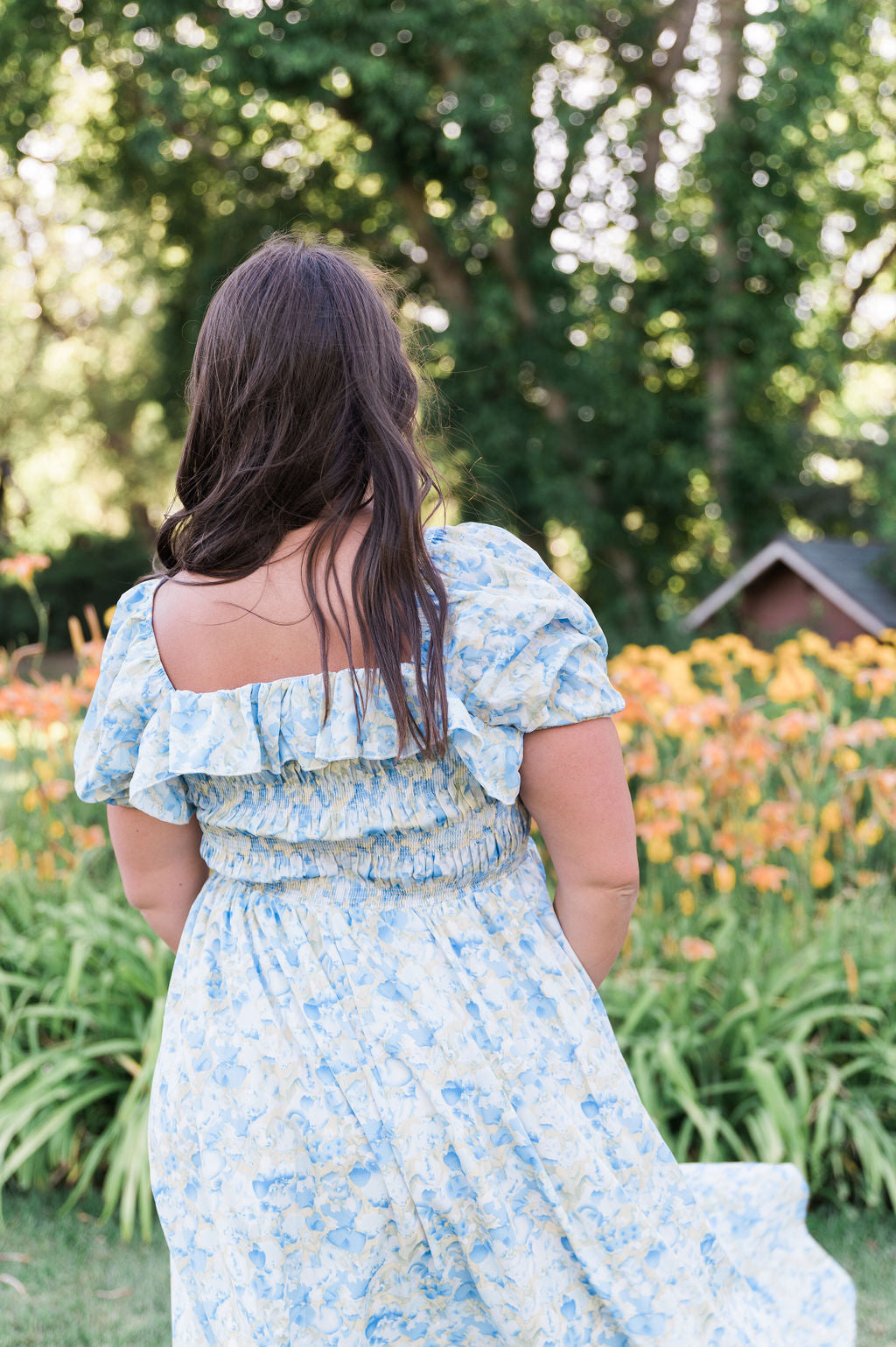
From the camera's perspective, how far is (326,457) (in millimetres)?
1393

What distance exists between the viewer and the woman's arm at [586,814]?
1.42 meters

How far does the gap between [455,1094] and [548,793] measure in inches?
15.4

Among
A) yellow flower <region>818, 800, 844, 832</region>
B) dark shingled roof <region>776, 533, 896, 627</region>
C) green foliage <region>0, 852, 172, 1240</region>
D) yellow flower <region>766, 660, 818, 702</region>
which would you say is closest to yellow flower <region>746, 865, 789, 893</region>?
yellow flower <region>818, 800, 844, 832</region>

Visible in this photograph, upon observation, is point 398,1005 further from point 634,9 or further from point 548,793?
point 634,9

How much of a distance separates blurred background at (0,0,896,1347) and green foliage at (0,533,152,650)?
9.76ft

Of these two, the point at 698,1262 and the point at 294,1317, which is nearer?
the point at 294,1317

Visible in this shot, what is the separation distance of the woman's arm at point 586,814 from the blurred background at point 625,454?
1.27ft

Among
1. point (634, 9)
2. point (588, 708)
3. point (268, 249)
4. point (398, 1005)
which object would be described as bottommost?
Result: point (398, 1005)

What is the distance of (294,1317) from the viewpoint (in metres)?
1.38

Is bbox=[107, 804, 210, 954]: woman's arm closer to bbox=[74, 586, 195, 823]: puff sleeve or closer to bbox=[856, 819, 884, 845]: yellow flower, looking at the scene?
bbox=[74, 586, 195, 823]: puff sleeve

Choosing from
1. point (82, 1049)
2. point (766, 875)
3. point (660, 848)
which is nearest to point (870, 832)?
point (766, 875)

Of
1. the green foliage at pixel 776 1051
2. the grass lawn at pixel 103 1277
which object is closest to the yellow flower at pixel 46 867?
the grass lawn at pixel 103 1277

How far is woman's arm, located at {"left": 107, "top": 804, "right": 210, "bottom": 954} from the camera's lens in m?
1.58

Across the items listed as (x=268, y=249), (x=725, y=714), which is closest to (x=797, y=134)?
(x=725, y=714)
